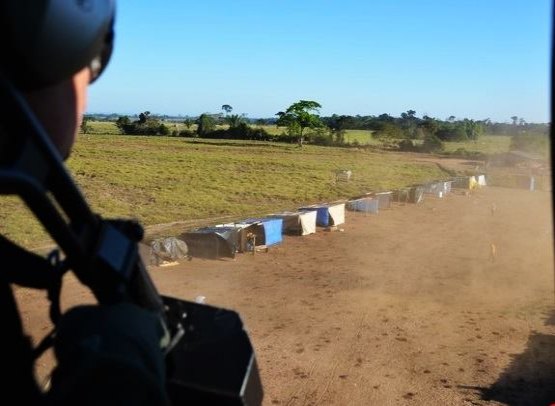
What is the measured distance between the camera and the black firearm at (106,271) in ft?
2.71

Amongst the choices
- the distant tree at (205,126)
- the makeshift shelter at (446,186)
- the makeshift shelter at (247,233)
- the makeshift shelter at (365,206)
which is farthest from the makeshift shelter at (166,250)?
the distant tree at (205,126)

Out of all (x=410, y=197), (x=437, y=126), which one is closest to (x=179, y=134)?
(x=437, y=126)

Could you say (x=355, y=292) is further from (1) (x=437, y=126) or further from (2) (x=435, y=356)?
(1) (x=437, y=126)

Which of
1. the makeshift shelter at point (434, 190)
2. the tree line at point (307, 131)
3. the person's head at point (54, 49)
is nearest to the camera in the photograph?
the person's head at point (54, 49)

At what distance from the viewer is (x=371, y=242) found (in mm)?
25578

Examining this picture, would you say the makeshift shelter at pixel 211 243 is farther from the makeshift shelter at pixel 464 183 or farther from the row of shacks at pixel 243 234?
the makeshift shelter at pixel 464 183

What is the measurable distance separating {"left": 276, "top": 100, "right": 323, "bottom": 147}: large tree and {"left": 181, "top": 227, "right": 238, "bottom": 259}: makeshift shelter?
63.3 m

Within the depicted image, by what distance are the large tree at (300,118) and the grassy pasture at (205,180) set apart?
16.0 metres

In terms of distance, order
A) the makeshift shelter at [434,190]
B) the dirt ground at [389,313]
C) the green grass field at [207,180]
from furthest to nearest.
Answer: the makeshift shelter at [434,190]
the green grass field at [207,180]
the dirt ground at [389,313]

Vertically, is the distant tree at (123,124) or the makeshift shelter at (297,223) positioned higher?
the distant tree at (123,124)

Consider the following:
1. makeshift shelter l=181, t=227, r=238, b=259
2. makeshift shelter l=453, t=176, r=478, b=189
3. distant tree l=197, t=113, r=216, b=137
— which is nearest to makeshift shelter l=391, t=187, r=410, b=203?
makeshift shelter l=453, t=176, r=478, b=189

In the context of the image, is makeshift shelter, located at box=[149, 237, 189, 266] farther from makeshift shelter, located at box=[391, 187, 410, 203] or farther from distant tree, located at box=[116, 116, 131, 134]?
distant tree, located at box=[116, 116, 131, 134]

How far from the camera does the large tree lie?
84312 mm

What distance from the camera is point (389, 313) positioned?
15.0 meters
